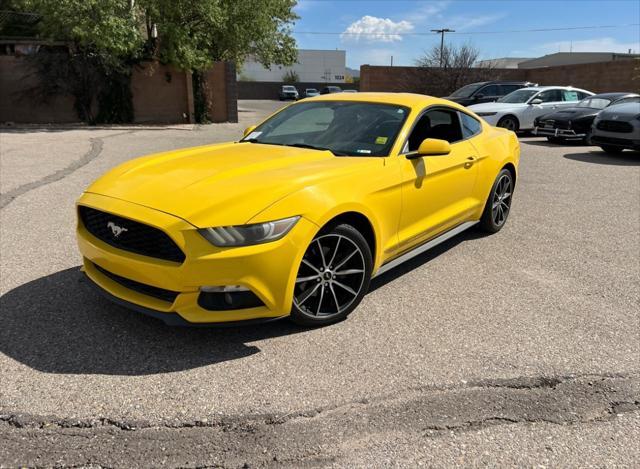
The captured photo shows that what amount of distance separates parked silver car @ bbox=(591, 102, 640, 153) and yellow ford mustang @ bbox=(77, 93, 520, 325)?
840cm

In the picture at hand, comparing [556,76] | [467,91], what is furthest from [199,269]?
Result: [556,76]

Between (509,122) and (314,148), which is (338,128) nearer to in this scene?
(314,148)

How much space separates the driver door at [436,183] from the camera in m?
3.94

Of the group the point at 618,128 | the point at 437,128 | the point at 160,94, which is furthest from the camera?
the point at 160,94

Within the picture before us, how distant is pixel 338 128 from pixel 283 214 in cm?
158

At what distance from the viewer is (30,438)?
2346mm

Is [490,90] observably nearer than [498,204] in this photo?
No

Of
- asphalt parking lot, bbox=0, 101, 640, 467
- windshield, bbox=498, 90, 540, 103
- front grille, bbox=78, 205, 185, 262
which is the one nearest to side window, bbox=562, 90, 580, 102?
windshield, bbox=498, 90, 540, 103

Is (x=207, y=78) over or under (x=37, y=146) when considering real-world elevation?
over

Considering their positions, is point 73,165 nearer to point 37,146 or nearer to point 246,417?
point 37,146

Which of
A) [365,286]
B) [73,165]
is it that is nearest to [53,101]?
[73,165]

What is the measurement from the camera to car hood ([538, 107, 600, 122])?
13453mm

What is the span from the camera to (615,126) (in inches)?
446

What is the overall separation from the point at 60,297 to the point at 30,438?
64.1 inches
